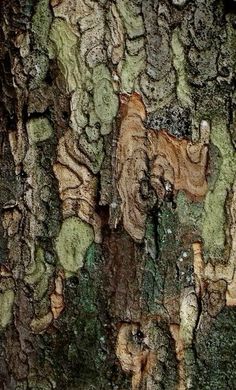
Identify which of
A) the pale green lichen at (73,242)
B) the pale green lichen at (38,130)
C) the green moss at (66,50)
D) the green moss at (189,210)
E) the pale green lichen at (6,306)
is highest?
the green moss at (66,50)

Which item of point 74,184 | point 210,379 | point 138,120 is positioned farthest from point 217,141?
point 210,379

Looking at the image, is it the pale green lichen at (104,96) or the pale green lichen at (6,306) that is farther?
the pale green lichen at (6,306)

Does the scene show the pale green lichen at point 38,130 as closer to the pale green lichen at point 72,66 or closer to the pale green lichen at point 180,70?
the pale green lichen at point 72,66

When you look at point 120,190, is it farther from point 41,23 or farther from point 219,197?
point 41,23

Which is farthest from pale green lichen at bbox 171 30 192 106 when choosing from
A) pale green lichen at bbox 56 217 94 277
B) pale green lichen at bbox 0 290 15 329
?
pale green lichen at bbox 0 290 15 329

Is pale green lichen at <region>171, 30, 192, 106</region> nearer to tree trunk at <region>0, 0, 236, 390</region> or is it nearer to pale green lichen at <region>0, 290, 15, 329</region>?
tree trunk at <region>0, 0, 236, 390</region>

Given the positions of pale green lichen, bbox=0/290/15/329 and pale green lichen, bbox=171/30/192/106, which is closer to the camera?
pale green lichen, bbox=171/30/192/106

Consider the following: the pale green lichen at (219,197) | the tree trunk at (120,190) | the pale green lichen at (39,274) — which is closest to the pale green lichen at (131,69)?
the tree trunk at (120,190)
